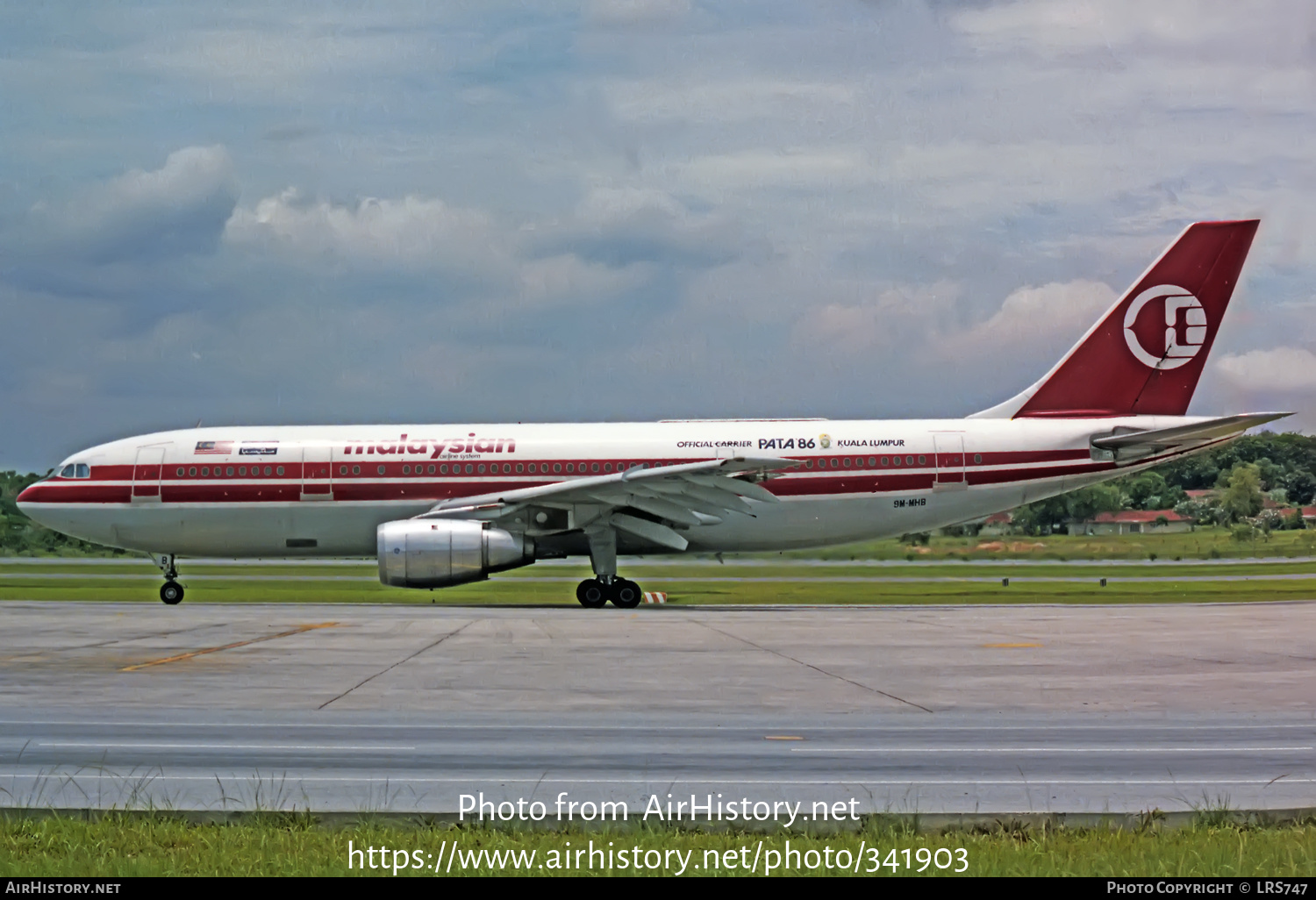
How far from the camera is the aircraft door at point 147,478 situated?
101 feet

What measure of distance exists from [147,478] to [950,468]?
680 inches

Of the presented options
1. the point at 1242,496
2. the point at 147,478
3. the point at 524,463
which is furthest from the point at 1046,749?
the point at 1242,496

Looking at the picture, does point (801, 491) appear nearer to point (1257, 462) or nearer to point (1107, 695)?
point (1107, 695)

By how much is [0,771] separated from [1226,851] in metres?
7.47

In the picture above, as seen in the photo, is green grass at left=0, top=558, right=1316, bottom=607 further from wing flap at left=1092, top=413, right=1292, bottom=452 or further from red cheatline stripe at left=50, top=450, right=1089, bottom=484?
wing flap at left=1092, top=413, right=1292, bottom=452

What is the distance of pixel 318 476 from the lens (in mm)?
30094

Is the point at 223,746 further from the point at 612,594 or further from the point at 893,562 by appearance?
the point at 893,562

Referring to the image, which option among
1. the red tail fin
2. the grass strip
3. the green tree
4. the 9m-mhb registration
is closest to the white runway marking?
the 9m-mhb registration

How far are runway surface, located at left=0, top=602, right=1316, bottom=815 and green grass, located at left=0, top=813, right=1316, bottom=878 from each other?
0.72 m

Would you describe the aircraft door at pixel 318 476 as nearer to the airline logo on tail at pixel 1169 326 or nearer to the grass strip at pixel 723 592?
the grass strip at pixel 723 592

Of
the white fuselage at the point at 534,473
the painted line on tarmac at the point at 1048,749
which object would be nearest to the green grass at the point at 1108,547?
the white fuselage at the point at 534,473

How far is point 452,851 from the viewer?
695cm

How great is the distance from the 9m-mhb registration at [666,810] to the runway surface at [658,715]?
118 millimetres

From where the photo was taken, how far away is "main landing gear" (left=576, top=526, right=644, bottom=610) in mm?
29094
